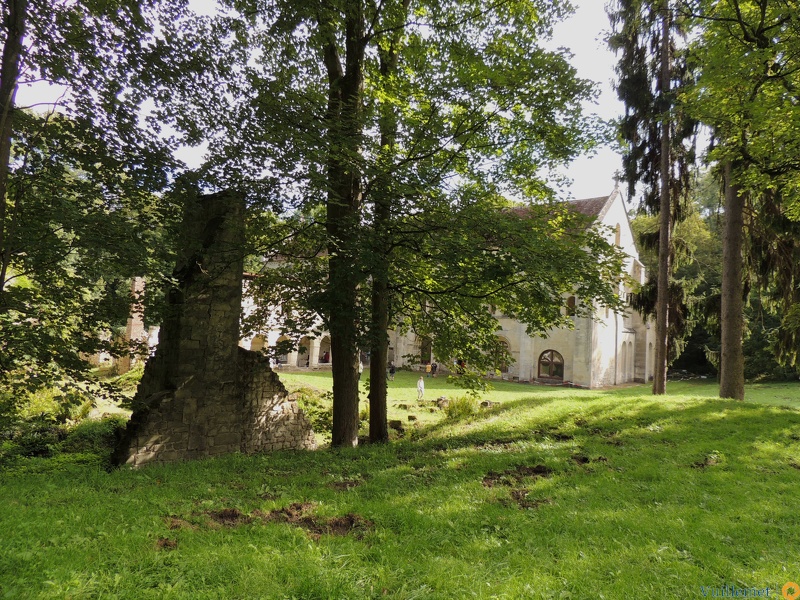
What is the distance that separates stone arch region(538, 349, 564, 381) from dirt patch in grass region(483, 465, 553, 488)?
23.1 metres

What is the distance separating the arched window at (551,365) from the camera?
97.4ft

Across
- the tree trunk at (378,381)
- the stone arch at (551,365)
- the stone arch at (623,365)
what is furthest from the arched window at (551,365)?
the tree trunk at (378,381)

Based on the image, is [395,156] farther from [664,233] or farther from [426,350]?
[664,233]

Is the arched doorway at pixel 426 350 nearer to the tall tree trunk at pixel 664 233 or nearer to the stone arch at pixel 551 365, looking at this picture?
the tall tree trunk at pixel 664 233

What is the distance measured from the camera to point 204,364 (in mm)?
8305

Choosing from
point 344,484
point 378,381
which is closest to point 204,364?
point 344,484

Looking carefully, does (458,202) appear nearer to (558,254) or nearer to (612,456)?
(558,254)

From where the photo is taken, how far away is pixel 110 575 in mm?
3566

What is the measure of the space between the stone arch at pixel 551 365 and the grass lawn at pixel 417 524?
67.8 ft

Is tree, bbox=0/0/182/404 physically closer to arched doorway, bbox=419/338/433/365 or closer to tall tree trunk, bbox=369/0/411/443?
tall tree trunk, bbox=369/0/411/443

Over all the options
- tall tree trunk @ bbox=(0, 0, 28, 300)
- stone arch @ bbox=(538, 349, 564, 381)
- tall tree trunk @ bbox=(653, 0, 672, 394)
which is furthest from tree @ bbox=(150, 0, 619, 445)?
stone arch @ bbox=(538, 349, 564, 381)

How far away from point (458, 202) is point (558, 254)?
204 centimetres

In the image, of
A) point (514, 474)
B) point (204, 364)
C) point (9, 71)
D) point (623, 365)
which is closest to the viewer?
point (9, 71)

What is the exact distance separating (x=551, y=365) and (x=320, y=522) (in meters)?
27.1
